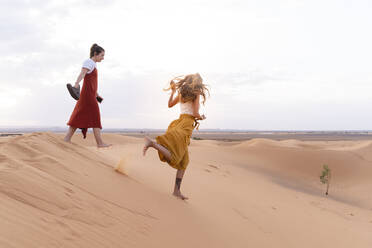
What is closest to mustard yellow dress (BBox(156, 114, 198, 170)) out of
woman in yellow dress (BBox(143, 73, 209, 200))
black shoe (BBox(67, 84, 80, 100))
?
woman in yellow dress (BBox(143, 73, 209, 200))

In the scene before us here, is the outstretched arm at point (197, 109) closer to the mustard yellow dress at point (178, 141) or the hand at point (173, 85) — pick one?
the mustard yellow dress at point (178, 141)

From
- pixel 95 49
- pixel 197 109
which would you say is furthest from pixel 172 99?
pixel 95 49

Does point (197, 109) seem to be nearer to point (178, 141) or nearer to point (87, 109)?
point (178, 141)

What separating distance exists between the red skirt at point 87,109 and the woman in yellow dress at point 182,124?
1.34m

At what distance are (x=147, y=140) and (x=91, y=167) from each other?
3.12 feet

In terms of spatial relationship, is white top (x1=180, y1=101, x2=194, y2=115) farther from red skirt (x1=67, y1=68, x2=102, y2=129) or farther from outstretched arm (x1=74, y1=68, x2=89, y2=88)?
outstretched arm (x1=74, y1=68, x2=89, y2=88)

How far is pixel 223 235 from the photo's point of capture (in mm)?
3762

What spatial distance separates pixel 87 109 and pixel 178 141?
1.83 metres

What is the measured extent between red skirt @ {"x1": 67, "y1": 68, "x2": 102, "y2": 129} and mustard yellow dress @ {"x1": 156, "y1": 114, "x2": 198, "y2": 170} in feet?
4.91

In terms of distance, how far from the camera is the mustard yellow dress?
3965 millimetres

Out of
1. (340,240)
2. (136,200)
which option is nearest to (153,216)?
(136,200)

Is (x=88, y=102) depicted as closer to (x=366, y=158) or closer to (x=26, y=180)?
(x=26, y=180)

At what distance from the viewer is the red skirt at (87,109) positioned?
15.8ft

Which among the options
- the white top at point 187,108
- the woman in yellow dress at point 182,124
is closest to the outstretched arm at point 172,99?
the woman in yellow dress at point 182,124
